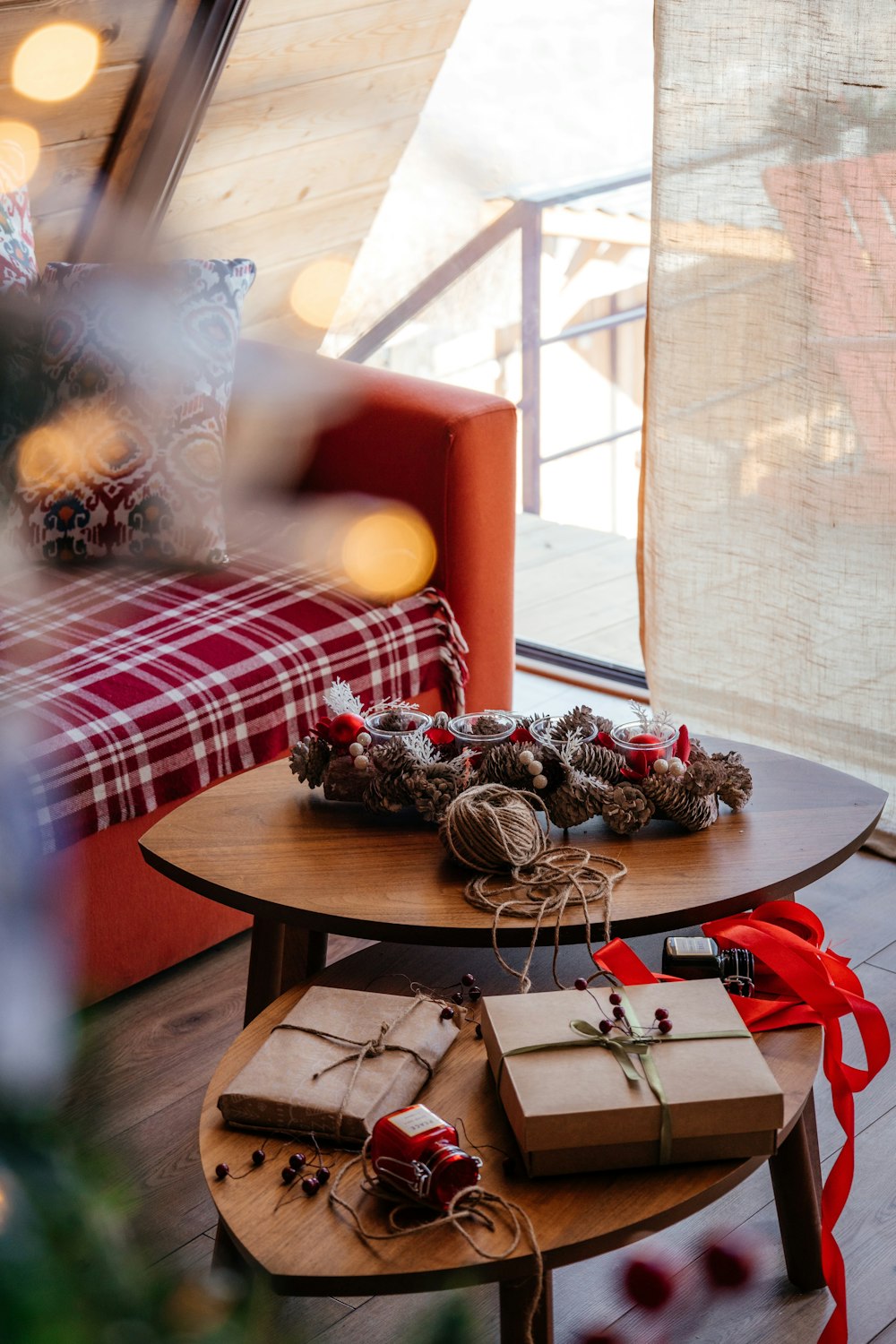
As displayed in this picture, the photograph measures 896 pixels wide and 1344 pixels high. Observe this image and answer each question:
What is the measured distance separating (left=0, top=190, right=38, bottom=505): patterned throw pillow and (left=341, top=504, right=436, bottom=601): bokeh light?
0.54 m

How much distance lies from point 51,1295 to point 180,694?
151cm

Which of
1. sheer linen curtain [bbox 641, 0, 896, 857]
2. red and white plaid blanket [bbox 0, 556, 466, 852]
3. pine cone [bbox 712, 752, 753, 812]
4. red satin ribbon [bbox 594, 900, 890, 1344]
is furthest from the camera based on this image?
sheer linen curtain [bbox 641, 0, 896, 857]

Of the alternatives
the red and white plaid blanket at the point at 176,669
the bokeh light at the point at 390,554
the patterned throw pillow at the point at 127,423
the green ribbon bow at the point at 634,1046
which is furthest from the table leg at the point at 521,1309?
the patterned throw pillow at the point at 127,423

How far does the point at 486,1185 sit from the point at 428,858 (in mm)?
415

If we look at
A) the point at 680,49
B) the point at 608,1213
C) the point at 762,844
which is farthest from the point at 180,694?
the point at 680,49

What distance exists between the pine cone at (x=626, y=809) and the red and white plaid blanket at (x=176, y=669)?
2.15 feet

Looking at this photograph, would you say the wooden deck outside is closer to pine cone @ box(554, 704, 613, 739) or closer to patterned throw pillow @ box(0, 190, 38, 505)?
patterned throw pillow @ box(0, 190, 38, 505)

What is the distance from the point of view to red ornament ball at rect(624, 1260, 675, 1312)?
22.7 inches

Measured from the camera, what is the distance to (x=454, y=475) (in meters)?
2.03

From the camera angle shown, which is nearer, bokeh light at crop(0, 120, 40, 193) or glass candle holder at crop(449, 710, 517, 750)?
glass candle holder at crop(449, 710, 517, 750)

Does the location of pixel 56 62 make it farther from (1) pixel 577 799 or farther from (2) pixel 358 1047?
(2) pixel 358 1047

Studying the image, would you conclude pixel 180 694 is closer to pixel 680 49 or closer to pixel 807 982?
pixel 807 982

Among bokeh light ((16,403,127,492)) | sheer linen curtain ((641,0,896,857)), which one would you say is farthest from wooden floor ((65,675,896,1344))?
bokeh light ((16,403,127,492))

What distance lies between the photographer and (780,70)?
6.76 ft
